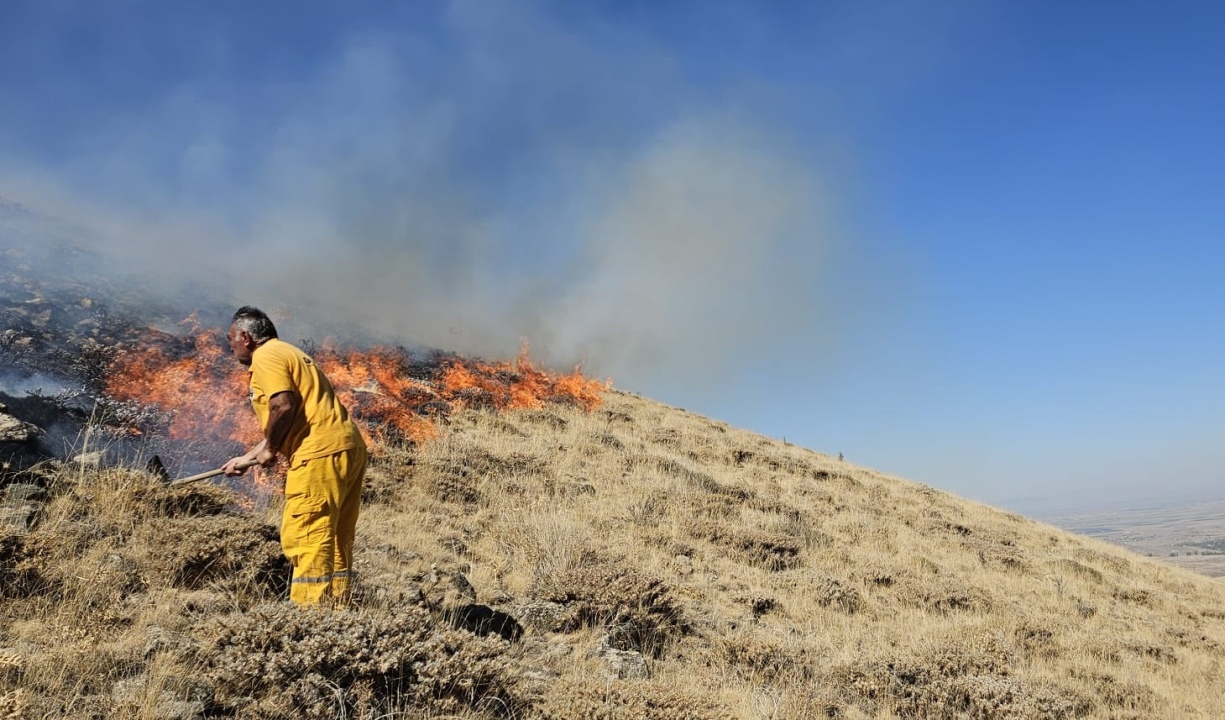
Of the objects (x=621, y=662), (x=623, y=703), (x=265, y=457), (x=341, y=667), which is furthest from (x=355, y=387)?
(x=623, y=703)

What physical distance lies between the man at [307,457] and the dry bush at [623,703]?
1516 millimetres

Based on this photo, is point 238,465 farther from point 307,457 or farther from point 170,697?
point 170,697

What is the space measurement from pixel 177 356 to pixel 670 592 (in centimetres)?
825

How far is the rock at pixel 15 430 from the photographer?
617 cm

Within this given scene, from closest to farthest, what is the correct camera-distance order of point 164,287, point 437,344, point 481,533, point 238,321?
point 238,321, point 481,533, point 164,287, point 437,344

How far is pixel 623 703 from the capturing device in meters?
3.65

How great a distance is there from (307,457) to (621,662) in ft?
8.95

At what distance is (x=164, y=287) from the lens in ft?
47.9

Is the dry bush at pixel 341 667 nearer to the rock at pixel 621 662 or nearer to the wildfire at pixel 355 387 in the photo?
the rock at pixel 621 662

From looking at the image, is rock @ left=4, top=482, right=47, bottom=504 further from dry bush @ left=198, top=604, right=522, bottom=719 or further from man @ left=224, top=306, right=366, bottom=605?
dry bush @ left=198, top=604, right=522, bottom=719

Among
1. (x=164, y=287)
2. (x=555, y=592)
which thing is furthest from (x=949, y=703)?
(x=164, y=287)

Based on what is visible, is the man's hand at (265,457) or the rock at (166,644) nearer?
the rock at (166,644)

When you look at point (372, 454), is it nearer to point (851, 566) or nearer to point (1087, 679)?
point (851, 566)

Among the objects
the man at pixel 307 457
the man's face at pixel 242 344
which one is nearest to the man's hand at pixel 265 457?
the man at pixel 307 457
